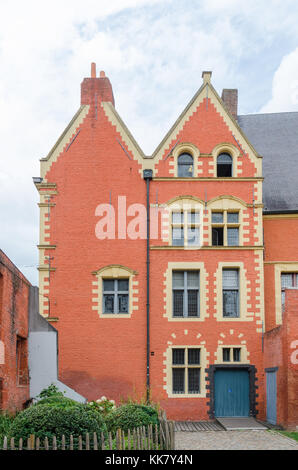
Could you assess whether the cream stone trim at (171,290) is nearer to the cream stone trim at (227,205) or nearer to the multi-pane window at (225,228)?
the multi-pane window at (225,228)

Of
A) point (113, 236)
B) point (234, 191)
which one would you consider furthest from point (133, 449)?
point (234, 191)

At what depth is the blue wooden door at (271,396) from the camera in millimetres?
21656

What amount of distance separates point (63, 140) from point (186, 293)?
28.4 ft

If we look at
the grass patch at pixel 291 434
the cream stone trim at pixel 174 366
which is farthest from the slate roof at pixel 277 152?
the grass patch at pixel 291 434

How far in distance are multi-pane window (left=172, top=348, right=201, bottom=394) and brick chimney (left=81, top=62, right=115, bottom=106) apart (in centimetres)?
1160

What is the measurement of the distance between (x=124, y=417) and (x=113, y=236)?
981 cm

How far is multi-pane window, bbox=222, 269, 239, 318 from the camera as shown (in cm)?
2392

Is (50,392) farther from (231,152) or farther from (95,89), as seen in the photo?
(95,89)

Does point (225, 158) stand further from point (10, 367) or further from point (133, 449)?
point (133, 449)

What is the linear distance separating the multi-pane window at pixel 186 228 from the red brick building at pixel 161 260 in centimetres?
5

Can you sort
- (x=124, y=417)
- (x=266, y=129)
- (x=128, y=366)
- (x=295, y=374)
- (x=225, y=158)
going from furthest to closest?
(x=266, y=129) < (x=225, y=158) < (x=128, y=366) < (x=295, y=374) < (x=124, y=417)

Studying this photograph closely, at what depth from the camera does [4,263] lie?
1622 cm

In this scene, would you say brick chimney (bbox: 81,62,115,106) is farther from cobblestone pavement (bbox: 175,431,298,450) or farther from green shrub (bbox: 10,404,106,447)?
green shrub (bbox: 10,404,106,447)

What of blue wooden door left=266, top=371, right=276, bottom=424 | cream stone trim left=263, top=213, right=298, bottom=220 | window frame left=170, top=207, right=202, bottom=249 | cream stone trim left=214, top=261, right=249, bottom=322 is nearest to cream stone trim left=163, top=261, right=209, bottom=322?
cream stone trim left=214, top=261, right=249, bottom=322
